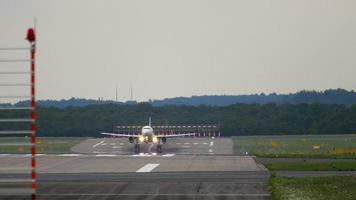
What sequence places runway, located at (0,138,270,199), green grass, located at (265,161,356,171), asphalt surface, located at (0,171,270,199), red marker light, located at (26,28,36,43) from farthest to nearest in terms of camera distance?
green grass, located at (265,161,356,171)
runway, located at (0,138,270,199)
asphalt surface, located at (0,171,270,199)
red marker light, located at (26,28,36,43)

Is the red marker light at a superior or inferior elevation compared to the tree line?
superior

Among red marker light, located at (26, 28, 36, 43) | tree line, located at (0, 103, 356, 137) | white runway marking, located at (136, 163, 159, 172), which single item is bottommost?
white runway marking, located at (136, 163, 159, 172)

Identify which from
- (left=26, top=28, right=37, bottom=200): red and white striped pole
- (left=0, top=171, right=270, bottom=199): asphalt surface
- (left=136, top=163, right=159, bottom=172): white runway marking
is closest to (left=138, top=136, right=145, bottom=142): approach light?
(left=136, top=163, right=159, bottom=172): white runway marking

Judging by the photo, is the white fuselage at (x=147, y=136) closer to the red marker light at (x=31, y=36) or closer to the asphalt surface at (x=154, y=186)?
the asphalt surface at (x=154, y=186)

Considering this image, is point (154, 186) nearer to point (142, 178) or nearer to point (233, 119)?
point (142, 178)

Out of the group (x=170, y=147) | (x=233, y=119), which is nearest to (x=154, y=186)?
(x=170, y=147)

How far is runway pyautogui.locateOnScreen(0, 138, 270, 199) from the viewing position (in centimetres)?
3822

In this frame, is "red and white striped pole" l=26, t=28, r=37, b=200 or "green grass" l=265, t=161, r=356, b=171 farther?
"green grass" l=265, t=161, r=356, b=171

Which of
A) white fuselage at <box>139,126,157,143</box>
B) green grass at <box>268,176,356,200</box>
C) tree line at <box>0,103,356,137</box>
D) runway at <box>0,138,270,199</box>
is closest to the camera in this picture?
green grass at <box>268,176,356,200</box>

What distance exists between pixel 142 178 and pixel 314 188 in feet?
53.1

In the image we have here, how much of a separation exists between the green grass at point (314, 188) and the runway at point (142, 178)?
3.65 ft

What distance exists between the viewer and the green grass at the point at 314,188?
1339 inches

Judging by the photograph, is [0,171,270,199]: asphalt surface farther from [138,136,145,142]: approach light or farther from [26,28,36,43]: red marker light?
[138,136,145,142]: approach light

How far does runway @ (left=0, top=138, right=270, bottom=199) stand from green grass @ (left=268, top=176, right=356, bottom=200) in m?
1.11
